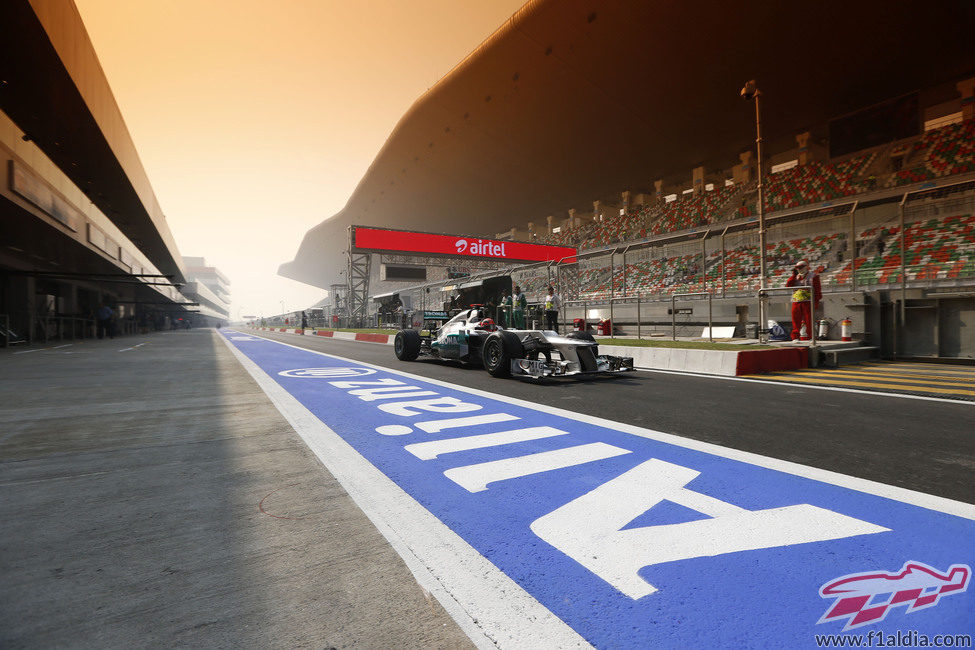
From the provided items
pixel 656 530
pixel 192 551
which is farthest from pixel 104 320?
pixel 656 530

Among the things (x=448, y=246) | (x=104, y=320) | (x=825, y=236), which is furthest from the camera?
(x=448, y=246)

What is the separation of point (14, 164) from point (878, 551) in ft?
58.8

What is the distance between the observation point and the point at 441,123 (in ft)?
85.8

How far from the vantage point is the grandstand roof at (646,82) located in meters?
15.6

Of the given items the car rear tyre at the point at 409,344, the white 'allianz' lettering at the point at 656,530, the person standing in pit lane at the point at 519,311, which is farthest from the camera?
the person standing in pit lane at the point at 519,311

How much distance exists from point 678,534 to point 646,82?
22.6 meters

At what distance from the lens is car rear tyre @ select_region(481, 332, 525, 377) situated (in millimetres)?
6719

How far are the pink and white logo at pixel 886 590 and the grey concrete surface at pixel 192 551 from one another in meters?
Answer: 1.19

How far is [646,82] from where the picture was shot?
1973cm

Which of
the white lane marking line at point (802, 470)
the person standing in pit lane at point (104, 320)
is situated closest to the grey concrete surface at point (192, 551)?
the white lane marking line at point (802, 470)

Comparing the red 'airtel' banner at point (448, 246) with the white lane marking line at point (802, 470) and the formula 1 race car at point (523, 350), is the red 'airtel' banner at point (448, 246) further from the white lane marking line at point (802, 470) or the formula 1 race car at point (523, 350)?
the white lane marking line at point (802, 470)

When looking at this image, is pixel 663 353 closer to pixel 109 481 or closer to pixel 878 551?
pixel 878 551

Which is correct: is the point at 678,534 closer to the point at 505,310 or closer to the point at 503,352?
the point at 503,352

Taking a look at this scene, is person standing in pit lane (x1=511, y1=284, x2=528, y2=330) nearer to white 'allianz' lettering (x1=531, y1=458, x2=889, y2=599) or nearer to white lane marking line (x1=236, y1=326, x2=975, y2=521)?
white lane marking line (x1=236, y1=326, x2=975, y2=521)
